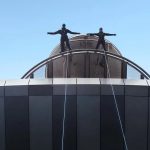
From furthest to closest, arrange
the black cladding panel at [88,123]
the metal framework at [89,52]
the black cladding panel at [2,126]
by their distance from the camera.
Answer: the metal framework at [89,52]
the black cladding panel at [2,126]
the black cladding panel at [88,123]

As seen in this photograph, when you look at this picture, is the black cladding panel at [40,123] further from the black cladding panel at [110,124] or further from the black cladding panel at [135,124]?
the black cladding panel at [135,124]

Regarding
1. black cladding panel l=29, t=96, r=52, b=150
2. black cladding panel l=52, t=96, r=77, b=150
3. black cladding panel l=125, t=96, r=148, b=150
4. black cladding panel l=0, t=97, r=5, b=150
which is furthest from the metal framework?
black cladding panel l=0, t=97, r=5, b=150

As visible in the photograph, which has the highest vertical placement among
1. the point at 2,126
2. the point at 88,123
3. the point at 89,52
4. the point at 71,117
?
the point at 89,52

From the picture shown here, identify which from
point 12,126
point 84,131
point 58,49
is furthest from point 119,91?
point 58,49

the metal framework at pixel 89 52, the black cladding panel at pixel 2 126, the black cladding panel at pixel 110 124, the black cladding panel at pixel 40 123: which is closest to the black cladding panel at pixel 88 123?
the black cladding panel at pixel 110 124

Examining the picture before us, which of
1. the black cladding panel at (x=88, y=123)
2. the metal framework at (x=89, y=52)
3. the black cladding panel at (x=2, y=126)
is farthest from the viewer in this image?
the metal framework at (x=89, y=52)

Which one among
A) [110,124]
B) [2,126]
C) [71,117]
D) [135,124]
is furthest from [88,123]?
[2,126]

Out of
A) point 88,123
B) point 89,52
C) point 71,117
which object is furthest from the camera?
point 89,52

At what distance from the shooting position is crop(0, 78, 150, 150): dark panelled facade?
15.1 m

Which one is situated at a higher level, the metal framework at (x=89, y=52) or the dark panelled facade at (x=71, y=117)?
the metal framework at (x=89, y=52)

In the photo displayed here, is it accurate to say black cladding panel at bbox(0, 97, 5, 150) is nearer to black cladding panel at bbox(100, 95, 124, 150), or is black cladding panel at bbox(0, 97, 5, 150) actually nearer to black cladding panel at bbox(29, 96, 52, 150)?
black cladding panel at bbox(29, 96, 52, 150)

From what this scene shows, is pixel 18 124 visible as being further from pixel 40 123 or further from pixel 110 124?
pixel 110 124

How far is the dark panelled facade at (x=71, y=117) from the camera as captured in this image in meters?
15.1

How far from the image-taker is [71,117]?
49.9 ft
